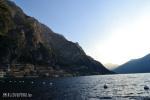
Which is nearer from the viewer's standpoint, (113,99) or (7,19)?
(7,19)

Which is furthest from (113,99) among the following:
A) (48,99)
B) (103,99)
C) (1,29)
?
(1,29)

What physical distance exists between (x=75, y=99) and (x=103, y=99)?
30.0ft

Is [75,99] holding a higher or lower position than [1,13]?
lower

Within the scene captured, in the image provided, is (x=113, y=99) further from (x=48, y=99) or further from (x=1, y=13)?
(x=1, y=13)

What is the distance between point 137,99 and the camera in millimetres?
82938

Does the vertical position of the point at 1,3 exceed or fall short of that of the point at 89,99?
it exceeds it

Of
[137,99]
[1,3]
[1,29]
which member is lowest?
[137,99]

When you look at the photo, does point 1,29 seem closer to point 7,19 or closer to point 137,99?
point 7,19

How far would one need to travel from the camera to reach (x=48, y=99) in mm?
87062

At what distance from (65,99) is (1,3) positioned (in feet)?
209

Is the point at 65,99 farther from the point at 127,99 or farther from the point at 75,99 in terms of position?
the point at 127,99

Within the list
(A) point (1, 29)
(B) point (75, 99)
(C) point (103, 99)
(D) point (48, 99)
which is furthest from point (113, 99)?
(A) point (1, 29)

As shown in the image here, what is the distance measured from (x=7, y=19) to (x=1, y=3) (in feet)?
5.74

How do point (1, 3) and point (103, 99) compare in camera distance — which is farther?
point (103, 99)
